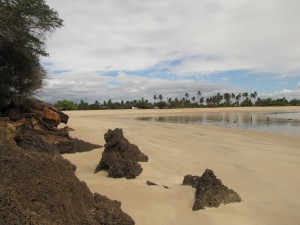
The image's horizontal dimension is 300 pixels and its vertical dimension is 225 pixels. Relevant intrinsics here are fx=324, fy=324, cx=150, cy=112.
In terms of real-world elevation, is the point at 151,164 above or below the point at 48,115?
below

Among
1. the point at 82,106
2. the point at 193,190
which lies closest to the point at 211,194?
the point at 193,190

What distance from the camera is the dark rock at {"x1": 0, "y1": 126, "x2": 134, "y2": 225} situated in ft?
8.66

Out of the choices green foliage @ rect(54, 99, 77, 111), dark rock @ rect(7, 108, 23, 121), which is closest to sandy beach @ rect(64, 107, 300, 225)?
dark rock @ rect(7, 108, 23, 121)

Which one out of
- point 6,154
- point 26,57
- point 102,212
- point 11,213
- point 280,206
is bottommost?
point 280,206

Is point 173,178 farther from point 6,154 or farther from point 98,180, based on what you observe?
point 6,154

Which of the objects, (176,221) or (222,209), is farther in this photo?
(222,209)

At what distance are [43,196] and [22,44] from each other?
929cm

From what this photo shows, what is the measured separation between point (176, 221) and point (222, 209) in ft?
2.59

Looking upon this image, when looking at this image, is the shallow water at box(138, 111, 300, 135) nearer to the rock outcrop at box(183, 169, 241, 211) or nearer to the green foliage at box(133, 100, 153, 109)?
the rock outcrop at box(183, 169, 241, 211)

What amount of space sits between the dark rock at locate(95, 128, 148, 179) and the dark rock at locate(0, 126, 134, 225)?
215cm

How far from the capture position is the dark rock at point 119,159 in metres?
5.90

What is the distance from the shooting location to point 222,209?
446cm

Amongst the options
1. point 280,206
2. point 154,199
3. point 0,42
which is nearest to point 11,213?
point 154,199

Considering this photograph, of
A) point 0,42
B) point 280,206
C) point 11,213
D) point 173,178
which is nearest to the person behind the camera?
point 11,213
